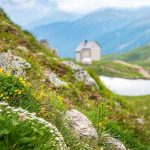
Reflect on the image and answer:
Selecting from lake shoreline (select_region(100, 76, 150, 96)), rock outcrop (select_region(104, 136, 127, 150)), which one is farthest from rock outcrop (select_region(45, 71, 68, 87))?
lake shoreline (select_region(100, 76, 150, 96))

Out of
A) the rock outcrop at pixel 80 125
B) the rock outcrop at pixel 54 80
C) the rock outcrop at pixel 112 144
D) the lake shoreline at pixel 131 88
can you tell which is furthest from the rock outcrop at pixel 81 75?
the lake shoreline at pixel 131 88

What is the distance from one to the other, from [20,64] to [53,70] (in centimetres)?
482

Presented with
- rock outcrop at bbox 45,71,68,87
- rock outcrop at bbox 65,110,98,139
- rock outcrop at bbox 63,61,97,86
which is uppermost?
rock outcrop at bbox 63,61,97,86

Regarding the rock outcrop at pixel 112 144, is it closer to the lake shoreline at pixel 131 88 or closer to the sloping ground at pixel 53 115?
the sloping ground at pixel 53 115

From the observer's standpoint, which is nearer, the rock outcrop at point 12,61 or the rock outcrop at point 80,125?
the rock outcrop at point 80,125

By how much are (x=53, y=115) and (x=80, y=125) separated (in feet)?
4.52

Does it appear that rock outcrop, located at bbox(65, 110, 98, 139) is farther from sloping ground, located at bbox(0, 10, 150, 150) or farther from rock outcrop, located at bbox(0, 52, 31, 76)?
rock outcrop, located at bbox(0, 52, 31, 76)

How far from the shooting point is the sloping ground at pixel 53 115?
848cm

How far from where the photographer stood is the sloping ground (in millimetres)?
8484

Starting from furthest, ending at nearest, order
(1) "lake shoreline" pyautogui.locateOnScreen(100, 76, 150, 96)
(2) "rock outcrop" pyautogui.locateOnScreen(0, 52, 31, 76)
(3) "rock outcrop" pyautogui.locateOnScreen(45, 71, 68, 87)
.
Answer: (1) "lake shoreline" pyautogui.locateOnScreen(100, 76, 150, 96) → (3) "rock outcrop" pyautogui.locateOnScreen(45, 71, 68, 87) → (2) "rock outcrop" pyautogui.locateOnScreen(0, 52, 31, 76)

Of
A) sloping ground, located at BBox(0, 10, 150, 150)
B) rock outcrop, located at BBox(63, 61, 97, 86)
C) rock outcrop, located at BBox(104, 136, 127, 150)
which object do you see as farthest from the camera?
rock outcrop, located at BBox(63, 61, 97, 86)

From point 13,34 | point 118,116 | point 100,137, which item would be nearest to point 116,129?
point 100,137

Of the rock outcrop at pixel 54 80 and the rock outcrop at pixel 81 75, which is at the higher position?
the rock outcrop at pixel 81 75

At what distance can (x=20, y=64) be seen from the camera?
62.8ft
